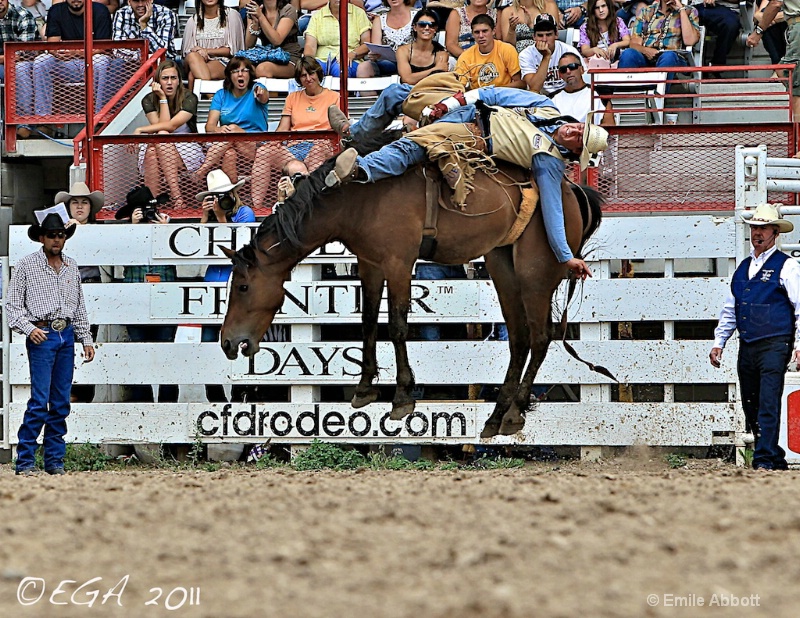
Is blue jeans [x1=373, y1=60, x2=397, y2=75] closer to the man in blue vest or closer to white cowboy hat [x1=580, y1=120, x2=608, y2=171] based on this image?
white cowboy hat [x1=580, y1=120, x2=608, y2=171]

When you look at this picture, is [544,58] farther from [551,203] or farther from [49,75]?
[49,75]

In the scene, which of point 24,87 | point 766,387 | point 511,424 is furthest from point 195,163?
point 766,387

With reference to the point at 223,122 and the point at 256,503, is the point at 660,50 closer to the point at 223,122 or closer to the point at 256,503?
the point at 223,122

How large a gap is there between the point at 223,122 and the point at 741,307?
4.88m

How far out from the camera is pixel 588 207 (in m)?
8.16

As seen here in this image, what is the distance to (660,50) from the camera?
449 inches

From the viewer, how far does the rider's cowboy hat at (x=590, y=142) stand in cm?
775

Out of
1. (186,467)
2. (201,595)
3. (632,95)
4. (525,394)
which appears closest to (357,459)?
(186,467)

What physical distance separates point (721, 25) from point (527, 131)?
207 inches

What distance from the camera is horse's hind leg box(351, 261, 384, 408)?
7512mm

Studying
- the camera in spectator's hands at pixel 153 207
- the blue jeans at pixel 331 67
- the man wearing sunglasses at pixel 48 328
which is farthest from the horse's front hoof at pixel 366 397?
the blue jeans at pixel 331 67

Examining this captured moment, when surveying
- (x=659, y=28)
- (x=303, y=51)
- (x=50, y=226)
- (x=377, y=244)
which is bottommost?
(x=377, y=244)

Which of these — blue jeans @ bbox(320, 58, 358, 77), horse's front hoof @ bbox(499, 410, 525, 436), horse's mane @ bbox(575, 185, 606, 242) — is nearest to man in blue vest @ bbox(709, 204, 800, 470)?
horse's mane @ bbox(575, 185, 606, 242)

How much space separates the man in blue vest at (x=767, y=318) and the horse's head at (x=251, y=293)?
9.99 ft
